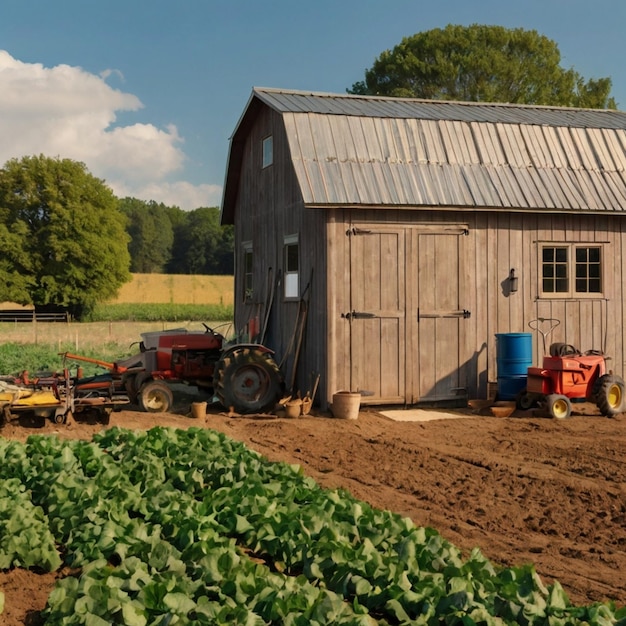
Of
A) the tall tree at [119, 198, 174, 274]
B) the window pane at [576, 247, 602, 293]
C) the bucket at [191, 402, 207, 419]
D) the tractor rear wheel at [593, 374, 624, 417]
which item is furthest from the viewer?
the tall tree at [119, 198, 174, 274]

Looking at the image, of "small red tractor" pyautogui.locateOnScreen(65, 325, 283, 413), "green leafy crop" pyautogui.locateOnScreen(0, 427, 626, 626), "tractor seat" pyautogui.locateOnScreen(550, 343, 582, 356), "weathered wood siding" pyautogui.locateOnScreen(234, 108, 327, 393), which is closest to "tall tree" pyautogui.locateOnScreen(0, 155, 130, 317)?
"weathered wood siding" pyautogui.locateOnScreen(234, 108, 327, 393)

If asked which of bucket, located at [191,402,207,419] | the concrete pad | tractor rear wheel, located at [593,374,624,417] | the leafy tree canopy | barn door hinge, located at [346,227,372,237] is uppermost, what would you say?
the leafy tree canopy

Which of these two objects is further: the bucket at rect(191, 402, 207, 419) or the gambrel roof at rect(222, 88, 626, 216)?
the gambrel roof at rect(222, 88, 626, 216)

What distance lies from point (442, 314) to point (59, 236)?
144 ft

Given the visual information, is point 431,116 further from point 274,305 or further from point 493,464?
point 493,464

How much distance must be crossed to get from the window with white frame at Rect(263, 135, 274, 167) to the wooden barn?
71mm

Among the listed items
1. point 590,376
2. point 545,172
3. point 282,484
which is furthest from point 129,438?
point 545,172

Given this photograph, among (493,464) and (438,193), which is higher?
(438,193)

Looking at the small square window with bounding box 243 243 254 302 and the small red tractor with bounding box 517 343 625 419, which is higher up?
the small square window with bounding box 243 243 254 302

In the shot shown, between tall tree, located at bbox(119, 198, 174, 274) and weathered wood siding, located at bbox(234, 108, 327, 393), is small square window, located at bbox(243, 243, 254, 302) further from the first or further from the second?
tall tree, located at bbox(119, 198, 174, 274)

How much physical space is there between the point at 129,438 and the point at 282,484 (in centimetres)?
249

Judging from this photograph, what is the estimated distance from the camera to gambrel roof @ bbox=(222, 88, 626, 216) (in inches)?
551

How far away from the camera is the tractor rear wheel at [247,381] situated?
1369 centimetres

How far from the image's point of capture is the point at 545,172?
15281 millimetres
